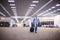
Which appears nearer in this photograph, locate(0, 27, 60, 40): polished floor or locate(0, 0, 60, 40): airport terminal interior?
locate(0, 27, 60, 40): polished floor

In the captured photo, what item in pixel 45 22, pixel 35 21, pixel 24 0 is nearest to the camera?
pixel 35 21

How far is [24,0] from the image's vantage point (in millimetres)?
19109

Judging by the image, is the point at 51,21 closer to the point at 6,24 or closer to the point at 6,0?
the point at 6,24

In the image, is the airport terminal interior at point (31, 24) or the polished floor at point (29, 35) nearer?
the polished floor at point (29, 35)

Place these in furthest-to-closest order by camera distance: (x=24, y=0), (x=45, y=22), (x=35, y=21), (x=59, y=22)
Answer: (x=45, y=22)
(x=59, y=22)
(x=24, y=0)
(x=35, y=21)

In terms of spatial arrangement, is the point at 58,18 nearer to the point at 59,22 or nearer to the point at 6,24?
the point at 59,22

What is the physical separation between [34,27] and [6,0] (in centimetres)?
691

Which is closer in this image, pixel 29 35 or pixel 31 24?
pixel 29 35

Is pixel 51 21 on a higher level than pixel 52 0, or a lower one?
lower

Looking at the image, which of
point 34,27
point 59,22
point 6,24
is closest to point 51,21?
point 59,22

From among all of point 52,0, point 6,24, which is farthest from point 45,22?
point 52,0

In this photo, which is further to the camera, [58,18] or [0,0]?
[58,18]

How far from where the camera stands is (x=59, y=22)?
1374 inches

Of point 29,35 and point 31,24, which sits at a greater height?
point 31,24
